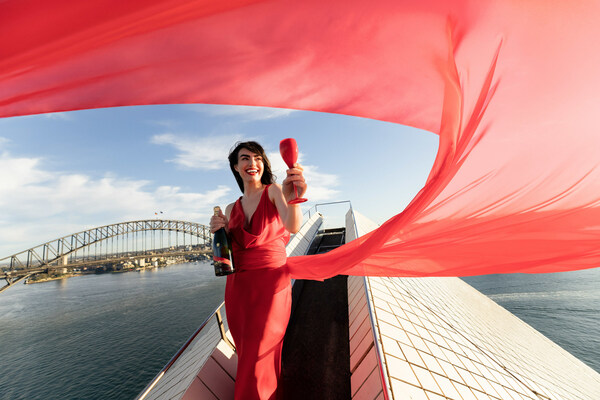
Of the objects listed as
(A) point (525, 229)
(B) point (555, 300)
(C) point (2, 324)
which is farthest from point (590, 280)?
(C) point (2, 324)

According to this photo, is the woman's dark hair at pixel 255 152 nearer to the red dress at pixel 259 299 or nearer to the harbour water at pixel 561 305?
the red dress at pixel 259 299

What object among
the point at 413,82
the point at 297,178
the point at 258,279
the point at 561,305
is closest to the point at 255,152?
the point at 297,178

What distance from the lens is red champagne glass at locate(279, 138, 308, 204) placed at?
103cm

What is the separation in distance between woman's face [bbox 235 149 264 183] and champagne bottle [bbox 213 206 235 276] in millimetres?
302

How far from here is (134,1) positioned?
0.68m

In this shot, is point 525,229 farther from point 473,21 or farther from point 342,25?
point 342,25

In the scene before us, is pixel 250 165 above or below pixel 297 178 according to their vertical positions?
above

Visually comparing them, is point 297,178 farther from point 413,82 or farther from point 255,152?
point 413,82

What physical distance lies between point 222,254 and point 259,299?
27 cm

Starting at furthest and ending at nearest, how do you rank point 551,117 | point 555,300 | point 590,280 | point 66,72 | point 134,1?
point 590,280 < point 555,300 < point 551,117 < point 66,72 < point 134,1

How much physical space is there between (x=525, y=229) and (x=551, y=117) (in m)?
0.51

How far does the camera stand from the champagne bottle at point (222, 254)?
1.25 meters

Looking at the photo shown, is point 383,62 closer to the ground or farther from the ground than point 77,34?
farther from the ground

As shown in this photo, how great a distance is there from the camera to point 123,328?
2230cm
